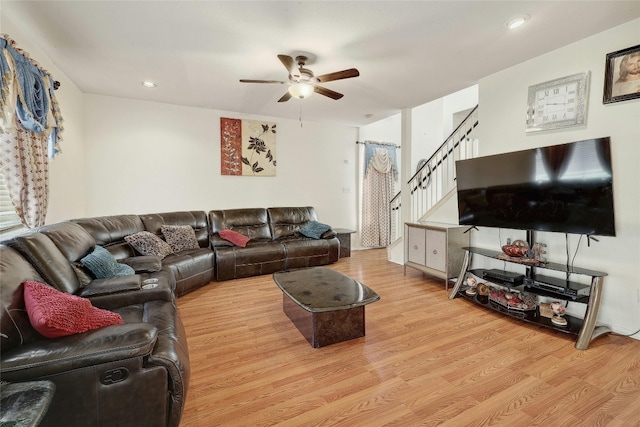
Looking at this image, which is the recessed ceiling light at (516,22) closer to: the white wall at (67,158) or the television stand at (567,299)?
the television stand at (567,299)

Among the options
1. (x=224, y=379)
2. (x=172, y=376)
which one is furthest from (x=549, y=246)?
(x=172, y=376)

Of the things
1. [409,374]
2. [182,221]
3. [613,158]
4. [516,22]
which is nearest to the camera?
[409,374]

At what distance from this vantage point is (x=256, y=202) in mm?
5137

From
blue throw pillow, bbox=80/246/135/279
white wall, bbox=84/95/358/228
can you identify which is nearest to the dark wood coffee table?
blue throw pillow, bbox=80/246/135/279

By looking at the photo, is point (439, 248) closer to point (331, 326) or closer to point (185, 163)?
point (331, 326)

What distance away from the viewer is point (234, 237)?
4.24m

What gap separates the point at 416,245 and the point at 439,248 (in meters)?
0.42

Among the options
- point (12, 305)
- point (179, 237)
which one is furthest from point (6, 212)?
point (12, 305)

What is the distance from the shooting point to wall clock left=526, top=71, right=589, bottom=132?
255cm

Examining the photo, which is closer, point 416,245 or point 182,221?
point 416,245

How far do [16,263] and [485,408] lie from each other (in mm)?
2680

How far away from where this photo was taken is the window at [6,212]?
2322 millimetres

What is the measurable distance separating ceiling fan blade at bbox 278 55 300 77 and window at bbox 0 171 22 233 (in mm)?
2449

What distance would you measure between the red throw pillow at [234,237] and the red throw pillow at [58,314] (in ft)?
8.92
